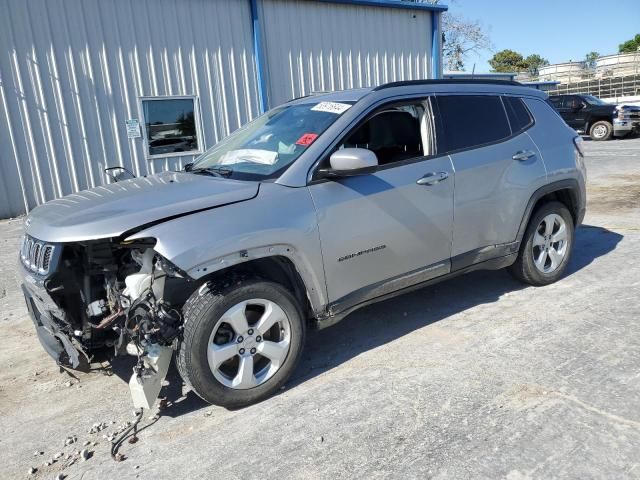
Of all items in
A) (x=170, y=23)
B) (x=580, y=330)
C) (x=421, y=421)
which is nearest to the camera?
(x=421, y=421)

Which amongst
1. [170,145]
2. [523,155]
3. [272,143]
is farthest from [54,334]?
[170,145]

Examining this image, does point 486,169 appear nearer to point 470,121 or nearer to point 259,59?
point 470,121

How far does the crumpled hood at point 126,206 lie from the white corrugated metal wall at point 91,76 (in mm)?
7460

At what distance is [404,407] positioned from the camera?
3066 millimetres

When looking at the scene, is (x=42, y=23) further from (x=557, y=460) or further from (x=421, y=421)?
(x=557, y=460)

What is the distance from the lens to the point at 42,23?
973 centimetres

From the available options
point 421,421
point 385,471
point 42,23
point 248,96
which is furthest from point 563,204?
point 42,23

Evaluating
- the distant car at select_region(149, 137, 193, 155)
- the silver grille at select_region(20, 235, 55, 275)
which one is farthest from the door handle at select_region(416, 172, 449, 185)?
the distant car at select_region(149, 137, 193, 155)

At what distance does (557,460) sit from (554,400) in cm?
56

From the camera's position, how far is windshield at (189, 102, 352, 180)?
3.53 m

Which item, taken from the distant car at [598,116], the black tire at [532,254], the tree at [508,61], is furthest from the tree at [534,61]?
the black tire at [532,254]

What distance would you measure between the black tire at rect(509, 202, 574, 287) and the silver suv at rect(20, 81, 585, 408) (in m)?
0.18

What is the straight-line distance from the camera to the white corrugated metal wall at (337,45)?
1232 centimetres

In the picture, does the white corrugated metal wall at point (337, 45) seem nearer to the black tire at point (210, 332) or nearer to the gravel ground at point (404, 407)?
the gravel ground at point (404, 407)
